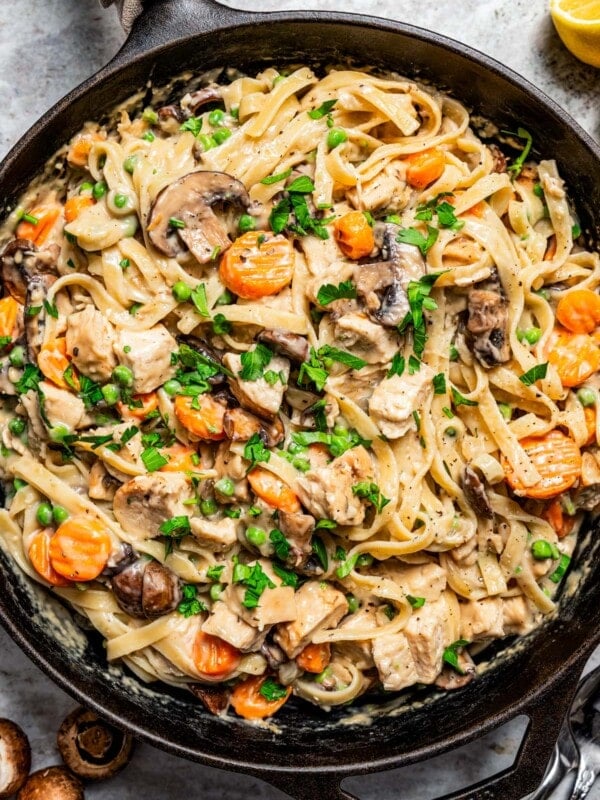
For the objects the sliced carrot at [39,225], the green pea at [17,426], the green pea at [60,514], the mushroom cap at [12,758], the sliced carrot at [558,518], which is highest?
the sliced carrot at [39,225]

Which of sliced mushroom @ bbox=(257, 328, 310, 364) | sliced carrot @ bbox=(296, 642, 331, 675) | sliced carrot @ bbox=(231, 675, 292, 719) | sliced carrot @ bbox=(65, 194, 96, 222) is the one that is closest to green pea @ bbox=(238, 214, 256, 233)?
sliced mushroom @ bbox=(257, 328, 310, 364)

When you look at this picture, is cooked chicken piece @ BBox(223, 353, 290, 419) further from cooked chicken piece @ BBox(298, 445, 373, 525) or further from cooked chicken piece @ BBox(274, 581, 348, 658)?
cooked chicken piece @ BBox(274, 581, 348, 658)

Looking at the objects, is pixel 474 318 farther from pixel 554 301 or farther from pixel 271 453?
pixel 271 453

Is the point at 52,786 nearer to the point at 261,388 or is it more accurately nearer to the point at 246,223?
the point at 261,388

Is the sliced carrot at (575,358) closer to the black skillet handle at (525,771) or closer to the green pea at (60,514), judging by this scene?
the black skillet handle at (525,771)

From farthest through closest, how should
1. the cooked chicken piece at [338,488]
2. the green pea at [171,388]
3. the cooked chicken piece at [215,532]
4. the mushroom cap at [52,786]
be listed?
the mushroom cap at [52,786] → the green pea at [171,388] → the cooked chicken piece at [215,532] → the cooked chicken piece at [338,488]

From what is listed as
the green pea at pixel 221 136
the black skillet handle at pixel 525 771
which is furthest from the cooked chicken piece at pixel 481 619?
the green pea at pixel 221 136
